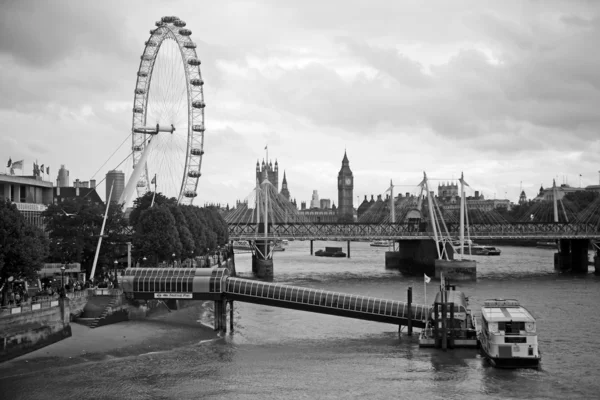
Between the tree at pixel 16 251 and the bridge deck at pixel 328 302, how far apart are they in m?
13.1

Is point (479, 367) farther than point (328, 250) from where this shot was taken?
No

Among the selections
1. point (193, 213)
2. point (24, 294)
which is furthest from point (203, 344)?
point (193, 213)

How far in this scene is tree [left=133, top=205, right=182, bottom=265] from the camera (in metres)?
70.5

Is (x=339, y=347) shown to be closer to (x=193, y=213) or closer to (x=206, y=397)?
(x=206, y=397)

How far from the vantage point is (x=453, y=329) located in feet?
161

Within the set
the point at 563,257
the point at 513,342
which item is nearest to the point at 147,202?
the point at 513,342

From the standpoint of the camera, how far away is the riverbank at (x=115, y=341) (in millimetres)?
42062

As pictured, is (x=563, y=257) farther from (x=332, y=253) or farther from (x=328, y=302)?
(x=328, y=302)

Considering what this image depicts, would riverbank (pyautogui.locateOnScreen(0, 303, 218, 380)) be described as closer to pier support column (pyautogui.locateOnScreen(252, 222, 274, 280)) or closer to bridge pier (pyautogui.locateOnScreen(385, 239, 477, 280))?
pier support column (pyautogui.locateOnScreen(252, 222, 274, 280))

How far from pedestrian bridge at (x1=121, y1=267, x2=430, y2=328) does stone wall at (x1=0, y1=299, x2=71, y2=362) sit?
22.5ft

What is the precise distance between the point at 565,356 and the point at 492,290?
114ft

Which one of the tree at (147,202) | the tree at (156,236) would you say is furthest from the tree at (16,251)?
Answer: the tree at (147,202)

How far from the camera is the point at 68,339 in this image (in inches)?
1847

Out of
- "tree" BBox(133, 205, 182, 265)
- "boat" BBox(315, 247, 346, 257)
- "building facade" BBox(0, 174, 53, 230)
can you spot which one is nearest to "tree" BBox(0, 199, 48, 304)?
"building facade" BBox(0, 174, 53, 230)
